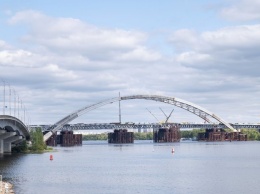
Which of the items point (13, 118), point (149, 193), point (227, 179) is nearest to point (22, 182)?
point (149, 193)

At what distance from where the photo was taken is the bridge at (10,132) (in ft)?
434

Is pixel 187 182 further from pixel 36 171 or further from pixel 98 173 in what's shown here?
pixel 36 171

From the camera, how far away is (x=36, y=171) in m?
90.4

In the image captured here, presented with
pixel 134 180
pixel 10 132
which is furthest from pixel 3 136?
pixel 134 180

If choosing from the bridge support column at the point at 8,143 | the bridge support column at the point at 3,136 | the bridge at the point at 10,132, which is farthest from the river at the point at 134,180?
the bridge support column at the point at 8,143

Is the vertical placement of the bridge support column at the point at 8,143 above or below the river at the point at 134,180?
above

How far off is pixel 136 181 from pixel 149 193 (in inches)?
495

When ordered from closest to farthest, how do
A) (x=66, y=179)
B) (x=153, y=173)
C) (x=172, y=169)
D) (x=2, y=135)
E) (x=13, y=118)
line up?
(x=66, y=179) → (x=153, y=173) → (x=172, y=169) → (x=13, y=118) → (x=2, y=135)

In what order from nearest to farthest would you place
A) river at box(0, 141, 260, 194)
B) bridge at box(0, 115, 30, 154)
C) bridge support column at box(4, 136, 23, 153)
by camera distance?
river at box(0, 141, 260, 194) < bridge at box(0, 115, 30, 154) < bridge support column at box(4, 136, 23, 153)

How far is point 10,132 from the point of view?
14500 centimetres

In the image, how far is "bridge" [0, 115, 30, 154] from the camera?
132 meters

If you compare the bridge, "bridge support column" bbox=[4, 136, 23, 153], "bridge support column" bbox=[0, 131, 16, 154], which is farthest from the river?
"bridge support column" bbox=[4, 136, 23, 153]

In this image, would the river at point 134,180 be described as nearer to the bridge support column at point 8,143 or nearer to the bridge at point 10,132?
the bridge at point 10,132

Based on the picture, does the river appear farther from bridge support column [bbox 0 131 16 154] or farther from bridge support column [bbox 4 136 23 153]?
bridge support column [bbox 4 136 23 153]
